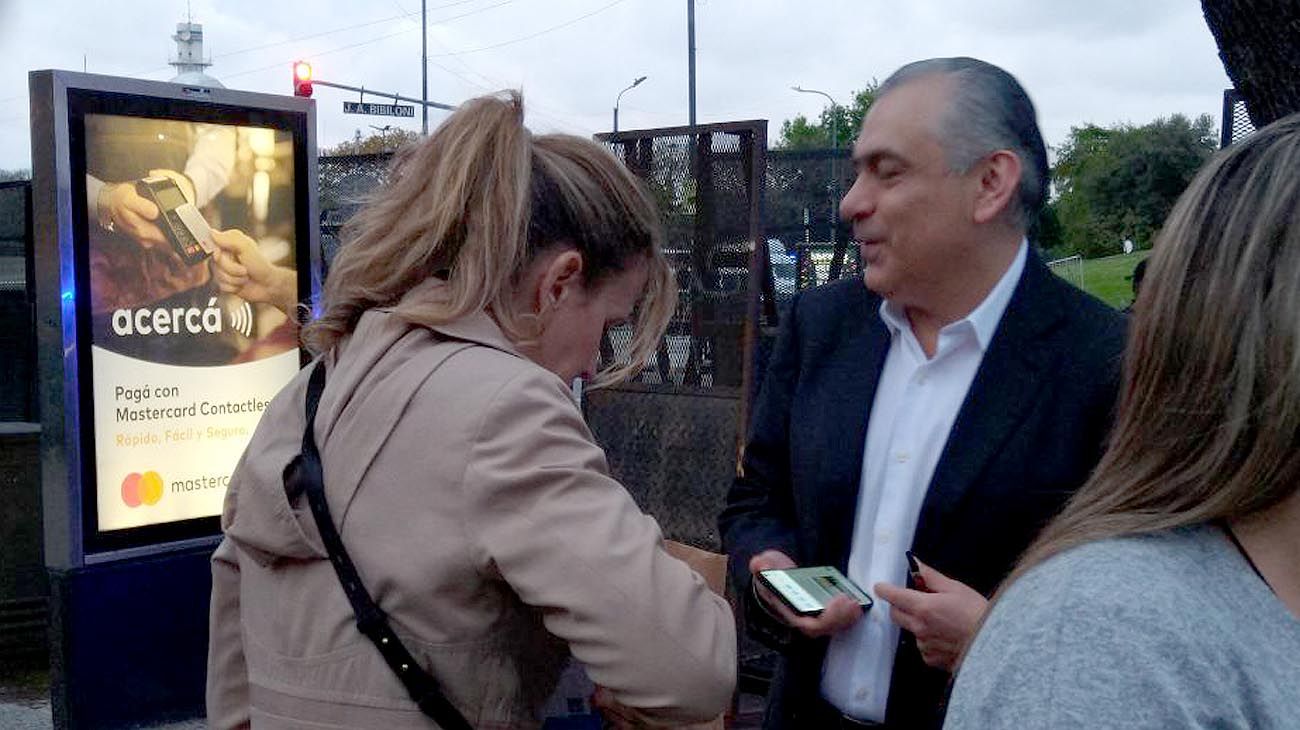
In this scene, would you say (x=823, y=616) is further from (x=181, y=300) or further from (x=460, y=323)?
(x=181, y=300)

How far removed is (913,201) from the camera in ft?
7.28

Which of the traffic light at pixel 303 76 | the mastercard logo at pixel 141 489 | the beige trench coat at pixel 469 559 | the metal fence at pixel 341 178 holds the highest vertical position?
the traffic light at pixel 303 76

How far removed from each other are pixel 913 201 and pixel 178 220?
3.43 meters

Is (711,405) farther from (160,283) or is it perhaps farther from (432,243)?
(432,243)

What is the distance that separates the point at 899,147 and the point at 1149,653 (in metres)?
1.36

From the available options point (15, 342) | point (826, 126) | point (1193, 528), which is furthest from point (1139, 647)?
point (826, 126)

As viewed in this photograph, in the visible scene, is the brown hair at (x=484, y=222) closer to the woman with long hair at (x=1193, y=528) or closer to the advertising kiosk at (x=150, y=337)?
the woman with long hair at (x=1193, y=528)

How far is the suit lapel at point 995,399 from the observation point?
2111 mm

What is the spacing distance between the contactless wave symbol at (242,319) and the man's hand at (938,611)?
3.68 metres

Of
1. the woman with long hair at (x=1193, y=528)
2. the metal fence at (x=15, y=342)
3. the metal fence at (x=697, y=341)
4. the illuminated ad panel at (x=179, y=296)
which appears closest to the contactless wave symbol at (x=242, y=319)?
the illuminated ad panel at (x=179, y=296)

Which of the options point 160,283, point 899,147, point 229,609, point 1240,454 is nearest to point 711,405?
point 160,283

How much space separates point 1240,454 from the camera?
3.57 feet

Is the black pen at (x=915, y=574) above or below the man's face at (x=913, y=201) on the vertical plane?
below

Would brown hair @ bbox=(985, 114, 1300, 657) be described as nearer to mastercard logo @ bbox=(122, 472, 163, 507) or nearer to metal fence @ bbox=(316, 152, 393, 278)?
mastercard logo @ bbox=(122, 472, 163, 507)
